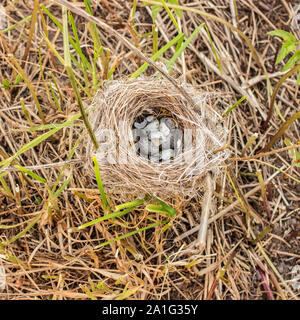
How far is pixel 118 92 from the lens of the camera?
3.67 ft

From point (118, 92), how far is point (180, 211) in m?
0.41

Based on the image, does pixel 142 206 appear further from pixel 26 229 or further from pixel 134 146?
pixel 26 229

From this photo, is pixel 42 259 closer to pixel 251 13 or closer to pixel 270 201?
pixel 270 201

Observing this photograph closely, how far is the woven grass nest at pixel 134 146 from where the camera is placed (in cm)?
104

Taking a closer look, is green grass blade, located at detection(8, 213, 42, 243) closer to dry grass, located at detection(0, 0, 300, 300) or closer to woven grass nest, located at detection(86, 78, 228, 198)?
dry grass, located at detection(0, 0, 300, 300)

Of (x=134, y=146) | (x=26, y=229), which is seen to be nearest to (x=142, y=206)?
(x=134, y=146)

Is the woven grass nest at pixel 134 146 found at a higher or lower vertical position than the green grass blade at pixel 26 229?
higher

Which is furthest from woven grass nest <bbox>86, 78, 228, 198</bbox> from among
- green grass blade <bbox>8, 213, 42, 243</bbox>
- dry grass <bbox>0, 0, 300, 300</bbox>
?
green grass blade <bbox>8, 213, 42, 243</bbox>

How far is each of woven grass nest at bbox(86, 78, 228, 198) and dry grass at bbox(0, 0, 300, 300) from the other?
0.23 feet

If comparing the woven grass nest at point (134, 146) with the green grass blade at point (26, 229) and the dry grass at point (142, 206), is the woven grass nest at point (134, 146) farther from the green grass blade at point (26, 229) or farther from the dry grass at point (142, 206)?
the green grass blade at point (26, 229)

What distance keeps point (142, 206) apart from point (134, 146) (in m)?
0.20

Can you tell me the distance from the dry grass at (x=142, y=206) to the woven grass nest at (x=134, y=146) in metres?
0.07

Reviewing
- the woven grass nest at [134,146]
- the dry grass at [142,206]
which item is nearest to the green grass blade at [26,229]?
the dry grass at [142,206]
